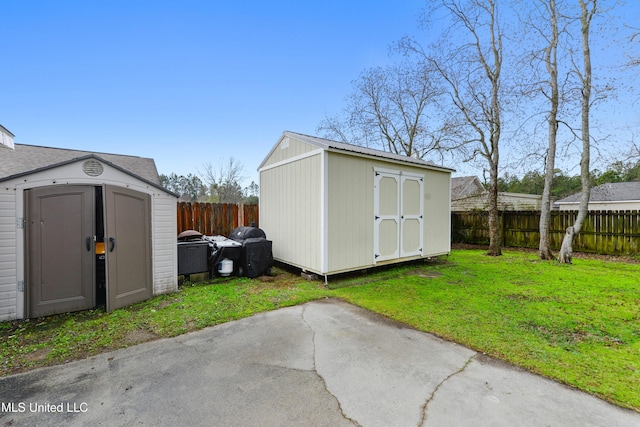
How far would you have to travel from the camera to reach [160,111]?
10.0 metres

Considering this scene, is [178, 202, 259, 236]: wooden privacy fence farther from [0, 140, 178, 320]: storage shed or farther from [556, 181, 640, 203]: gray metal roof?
[556, 181, 640, 203]: gray metal roof

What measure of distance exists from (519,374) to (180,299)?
14.1 ft

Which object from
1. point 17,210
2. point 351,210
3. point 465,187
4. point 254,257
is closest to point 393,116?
point 351,210

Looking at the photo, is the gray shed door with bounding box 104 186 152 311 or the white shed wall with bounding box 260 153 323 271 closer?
the gray shed door with bounding box 104 186 152 311

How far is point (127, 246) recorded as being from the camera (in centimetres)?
387

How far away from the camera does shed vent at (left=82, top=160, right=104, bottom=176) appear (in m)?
3.68

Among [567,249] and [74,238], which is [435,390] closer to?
[74,238]

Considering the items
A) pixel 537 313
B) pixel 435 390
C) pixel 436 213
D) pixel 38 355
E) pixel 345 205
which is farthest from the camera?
pixel 436 213

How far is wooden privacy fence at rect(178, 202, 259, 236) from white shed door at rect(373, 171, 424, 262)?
12.7ft

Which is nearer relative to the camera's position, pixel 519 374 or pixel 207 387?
pixel 207 387

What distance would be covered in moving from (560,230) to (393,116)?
847 cm

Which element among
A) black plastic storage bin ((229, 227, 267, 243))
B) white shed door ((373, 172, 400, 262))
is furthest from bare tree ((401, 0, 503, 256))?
black plastic storage bin ((229, 227, 267, 243))

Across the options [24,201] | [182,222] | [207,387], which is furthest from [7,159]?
[207,387]

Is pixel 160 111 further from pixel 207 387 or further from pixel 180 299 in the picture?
pixel 207 387
